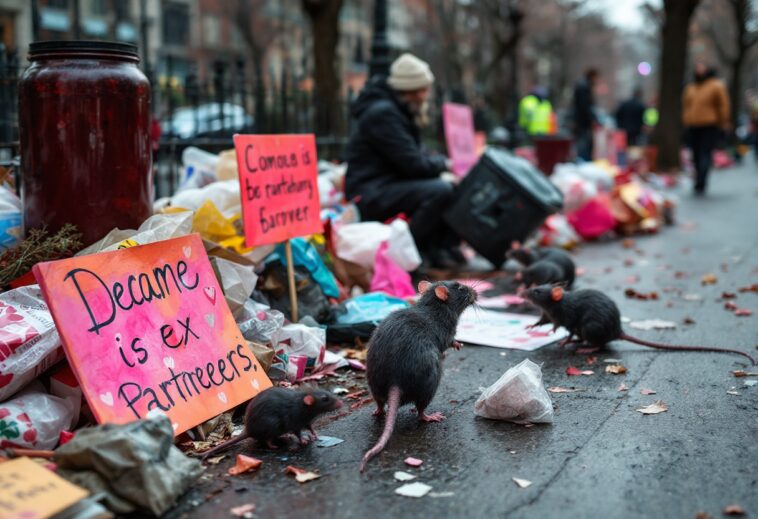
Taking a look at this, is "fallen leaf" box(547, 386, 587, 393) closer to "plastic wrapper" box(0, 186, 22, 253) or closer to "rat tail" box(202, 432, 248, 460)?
"rat tail" box(202, 432, 248, 460)

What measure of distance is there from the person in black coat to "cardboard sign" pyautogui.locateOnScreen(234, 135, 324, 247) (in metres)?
1.79

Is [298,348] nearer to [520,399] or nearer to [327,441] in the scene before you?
[327,441]

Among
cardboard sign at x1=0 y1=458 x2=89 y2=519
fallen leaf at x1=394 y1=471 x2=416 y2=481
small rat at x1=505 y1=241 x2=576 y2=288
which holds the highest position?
small rat at x1=505 y1=241 x2=576 y2=288

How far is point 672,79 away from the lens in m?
18.7

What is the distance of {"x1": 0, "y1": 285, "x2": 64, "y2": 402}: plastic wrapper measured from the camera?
3.27 metres

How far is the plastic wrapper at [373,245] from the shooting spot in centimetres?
607

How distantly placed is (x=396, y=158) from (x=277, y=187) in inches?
90.6

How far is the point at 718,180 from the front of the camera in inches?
795

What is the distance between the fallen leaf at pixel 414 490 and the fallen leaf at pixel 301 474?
1.15ft

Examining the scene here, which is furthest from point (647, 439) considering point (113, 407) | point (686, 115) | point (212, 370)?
point (686, 115)

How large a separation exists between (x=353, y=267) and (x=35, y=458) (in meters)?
3.34

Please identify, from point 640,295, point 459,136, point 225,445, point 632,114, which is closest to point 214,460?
point 225,445

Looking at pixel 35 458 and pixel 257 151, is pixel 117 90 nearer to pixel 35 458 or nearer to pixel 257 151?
pixel 257 151

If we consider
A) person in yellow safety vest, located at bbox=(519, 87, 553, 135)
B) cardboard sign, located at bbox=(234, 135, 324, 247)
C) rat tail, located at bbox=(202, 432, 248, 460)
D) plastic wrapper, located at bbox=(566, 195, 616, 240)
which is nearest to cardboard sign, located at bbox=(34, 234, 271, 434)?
rat tail, located at bbox=(202, 432, 248, 460)
